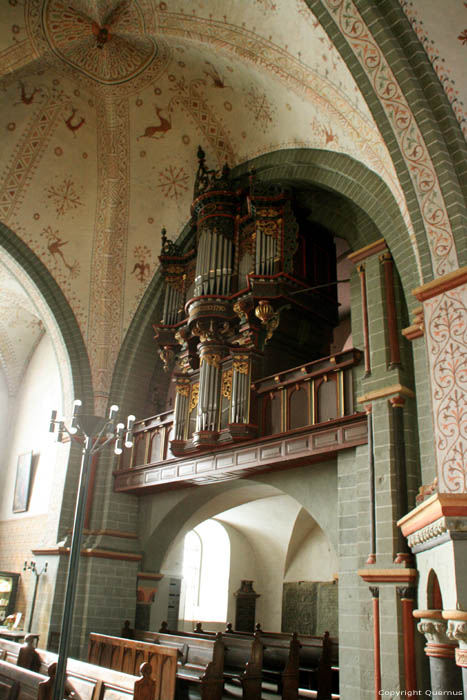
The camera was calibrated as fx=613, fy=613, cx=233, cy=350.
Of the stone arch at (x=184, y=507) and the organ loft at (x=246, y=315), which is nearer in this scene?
the organ loft at (x=246, y=315)

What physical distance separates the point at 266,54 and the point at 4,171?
5.88 metres

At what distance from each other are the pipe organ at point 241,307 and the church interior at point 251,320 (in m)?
0.05

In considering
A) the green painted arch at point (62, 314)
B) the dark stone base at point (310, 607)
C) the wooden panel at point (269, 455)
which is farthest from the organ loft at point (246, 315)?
the dark stone base at point (310, 607)

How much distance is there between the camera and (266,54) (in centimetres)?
876

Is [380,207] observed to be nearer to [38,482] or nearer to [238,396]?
[238,396]

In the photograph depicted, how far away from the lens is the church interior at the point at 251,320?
6.55 m

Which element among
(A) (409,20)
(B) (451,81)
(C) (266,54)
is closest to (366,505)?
(B) (451,81)

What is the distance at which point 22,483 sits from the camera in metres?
15.3

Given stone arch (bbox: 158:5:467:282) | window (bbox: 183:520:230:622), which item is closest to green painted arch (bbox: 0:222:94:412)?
window (bbox: 183:520:230:622)

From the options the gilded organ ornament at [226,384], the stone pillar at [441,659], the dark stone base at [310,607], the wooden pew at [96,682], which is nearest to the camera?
the stone pillar at [441,659]

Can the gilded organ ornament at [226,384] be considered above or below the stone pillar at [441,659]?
above

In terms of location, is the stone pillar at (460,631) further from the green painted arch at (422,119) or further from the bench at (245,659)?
the bench at (245,659)

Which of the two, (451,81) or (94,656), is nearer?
(451,81)

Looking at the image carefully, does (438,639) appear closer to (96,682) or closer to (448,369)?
(448,369)
